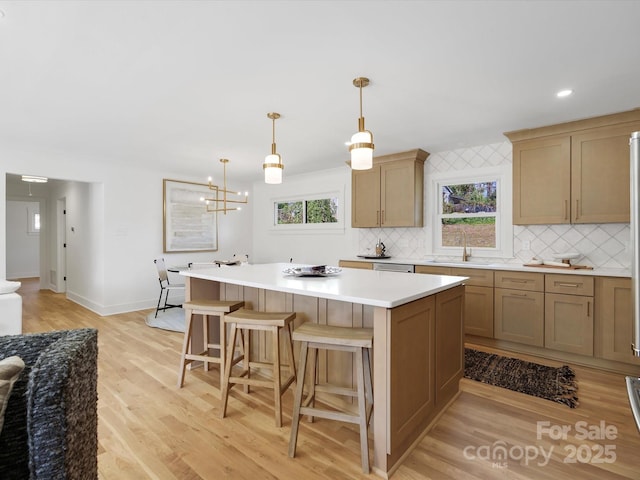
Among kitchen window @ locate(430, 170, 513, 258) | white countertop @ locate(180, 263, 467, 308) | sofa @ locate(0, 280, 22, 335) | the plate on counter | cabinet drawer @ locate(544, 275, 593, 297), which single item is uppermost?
kitchen window @ locate(430, 170, 513, 258)

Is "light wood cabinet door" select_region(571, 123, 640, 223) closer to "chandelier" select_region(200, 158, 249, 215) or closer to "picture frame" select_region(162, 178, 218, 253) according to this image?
"chandelier" select_region(200, 158, 249, 215)

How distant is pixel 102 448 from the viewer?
6.14 feet

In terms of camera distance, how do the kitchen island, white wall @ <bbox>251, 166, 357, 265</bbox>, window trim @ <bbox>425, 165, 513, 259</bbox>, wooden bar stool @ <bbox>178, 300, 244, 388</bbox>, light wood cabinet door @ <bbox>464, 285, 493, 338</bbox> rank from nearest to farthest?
the kitchen island < wooden bar stool @ <bbox>178, 300, 244, 388</bbox> < light wood cabinet door @ <bbox>464, 285, 493, 338</bbox> < window trim @ <bbox>425, 165, 513, 259</bbox> < white wall @ <bbox>251, 166, 357, 265</bbox>

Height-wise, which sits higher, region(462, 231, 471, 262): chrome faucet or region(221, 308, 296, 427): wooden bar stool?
region(462, 231, 471, 262): chrome faucet

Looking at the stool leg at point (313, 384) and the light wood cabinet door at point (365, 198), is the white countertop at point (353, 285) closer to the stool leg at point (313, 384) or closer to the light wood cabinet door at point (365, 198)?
the stool leg at point (313, 384)

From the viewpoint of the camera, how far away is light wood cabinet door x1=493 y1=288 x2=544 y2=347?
130 inches

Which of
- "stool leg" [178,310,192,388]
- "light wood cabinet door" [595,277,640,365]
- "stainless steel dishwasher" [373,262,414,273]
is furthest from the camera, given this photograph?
"stainless steel dishwasher" [373,262,414,273]

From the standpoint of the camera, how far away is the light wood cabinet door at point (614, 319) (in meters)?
2.90

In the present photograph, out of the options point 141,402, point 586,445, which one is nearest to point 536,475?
point 586,445

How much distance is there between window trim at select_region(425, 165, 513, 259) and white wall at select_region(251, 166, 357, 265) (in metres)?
1.35

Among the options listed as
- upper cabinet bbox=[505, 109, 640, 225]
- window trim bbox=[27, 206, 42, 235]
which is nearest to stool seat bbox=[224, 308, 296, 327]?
upper cabinet bbox=[505, 109, 640, 225]

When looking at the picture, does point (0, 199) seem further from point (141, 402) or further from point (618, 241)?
point (618, 241)

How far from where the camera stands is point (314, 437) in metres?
1.99

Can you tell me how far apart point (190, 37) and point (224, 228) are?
16.4 feet
